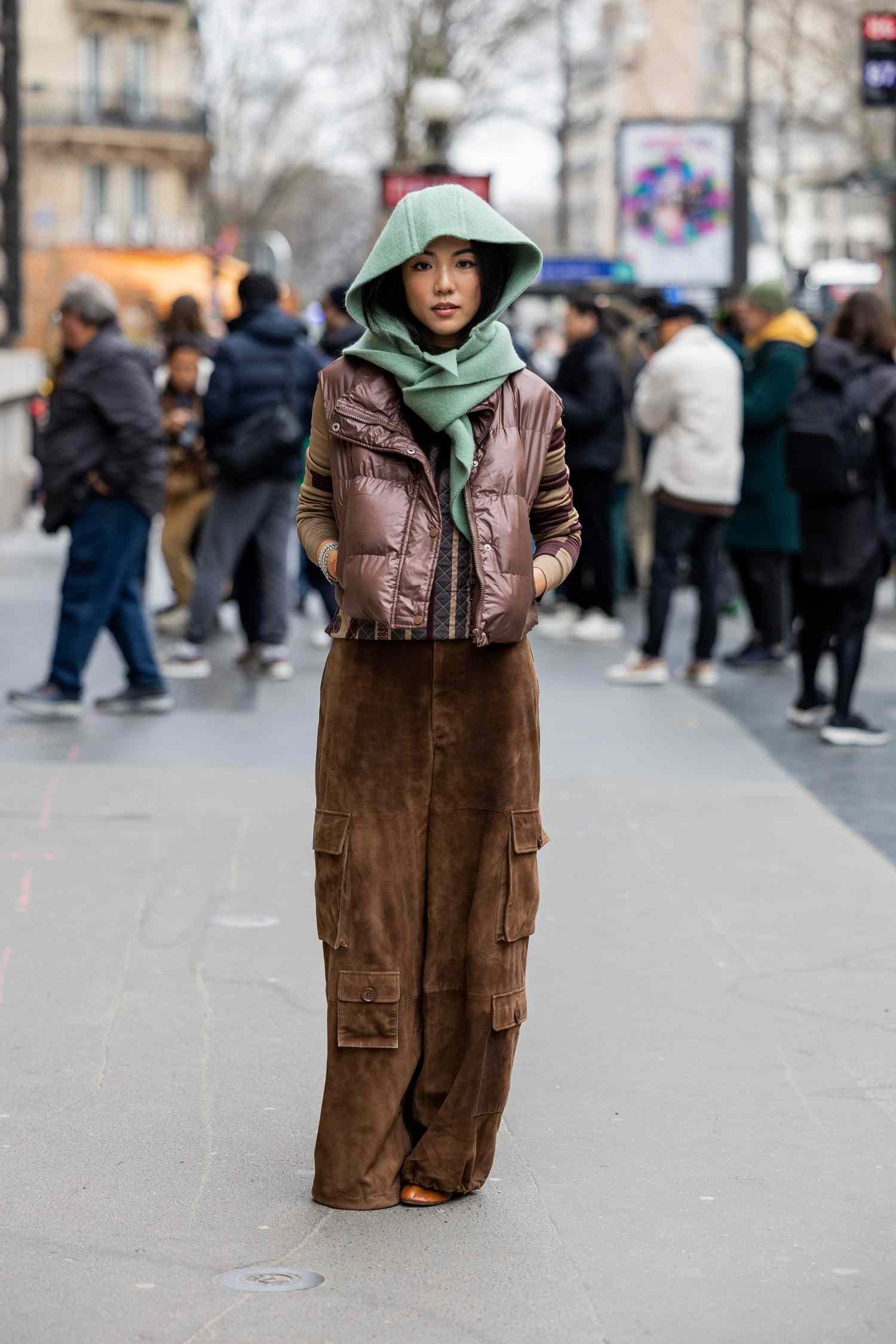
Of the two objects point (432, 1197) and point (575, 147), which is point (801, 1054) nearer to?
point (432, 1197)

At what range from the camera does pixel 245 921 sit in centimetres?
651

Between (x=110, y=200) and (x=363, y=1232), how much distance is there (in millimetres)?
68597

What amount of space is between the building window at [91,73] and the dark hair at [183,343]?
2328 inches

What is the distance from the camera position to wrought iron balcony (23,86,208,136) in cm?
6844

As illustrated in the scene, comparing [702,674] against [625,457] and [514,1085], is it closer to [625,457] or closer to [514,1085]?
[625,457]

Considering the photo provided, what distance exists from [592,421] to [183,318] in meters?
2.47

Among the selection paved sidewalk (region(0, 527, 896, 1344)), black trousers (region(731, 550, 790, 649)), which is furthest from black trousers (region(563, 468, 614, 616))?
paved sidewalk (region(0, 527, 896, 1344))

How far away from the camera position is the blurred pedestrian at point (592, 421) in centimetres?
1253

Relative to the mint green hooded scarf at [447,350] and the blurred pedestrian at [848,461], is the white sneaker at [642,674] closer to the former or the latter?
the blurred pedestrian at [848,461]

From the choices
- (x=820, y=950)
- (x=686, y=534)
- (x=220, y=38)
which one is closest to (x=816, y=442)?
(x=686, y=534)

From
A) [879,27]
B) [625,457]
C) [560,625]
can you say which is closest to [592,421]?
[625,457]

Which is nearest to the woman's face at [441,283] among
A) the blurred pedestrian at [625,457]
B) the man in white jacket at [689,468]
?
the man in white jacket at [689,468]

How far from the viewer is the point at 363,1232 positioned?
4.15m

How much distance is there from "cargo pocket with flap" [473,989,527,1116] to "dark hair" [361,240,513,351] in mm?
1275
